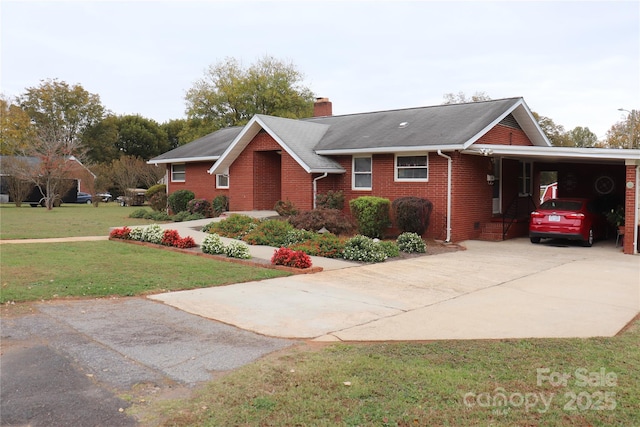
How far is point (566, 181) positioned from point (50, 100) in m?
58.3

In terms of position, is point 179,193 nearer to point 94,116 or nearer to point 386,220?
point 386,220

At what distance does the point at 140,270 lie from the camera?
10.5 m

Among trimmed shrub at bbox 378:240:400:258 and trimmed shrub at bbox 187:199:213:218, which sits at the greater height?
trimmed shrub at bbox 187:199:213:218

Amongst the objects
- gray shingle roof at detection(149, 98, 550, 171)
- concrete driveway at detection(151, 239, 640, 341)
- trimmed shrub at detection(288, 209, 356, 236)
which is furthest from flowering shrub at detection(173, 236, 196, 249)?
gray shingle roof at detection(149, 98, 550, 171)

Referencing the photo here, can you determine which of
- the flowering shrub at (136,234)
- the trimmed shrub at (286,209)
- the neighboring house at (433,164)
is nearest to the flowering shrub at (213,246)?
the flowering shrub at (136,234)

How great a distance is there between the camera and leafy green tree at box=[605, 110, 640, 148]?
1977 inches

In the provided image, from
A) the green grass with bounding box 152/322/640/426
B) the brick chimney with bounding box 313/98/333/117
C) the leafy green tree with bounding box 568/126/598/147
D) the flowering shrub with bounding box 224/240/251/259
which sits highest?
the leafy green tree with bounding box 568/126/598/147

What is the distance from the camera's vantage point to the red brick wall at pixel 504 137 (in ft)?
61.2

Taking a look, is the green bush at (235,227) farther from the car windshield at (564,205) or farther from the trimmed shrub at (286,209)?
the car windshield at (564,205)

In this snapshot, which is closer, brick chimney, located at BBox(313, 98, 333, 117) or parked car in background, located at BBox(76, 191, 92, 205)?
brick chimney, located at BBox(313, 98, 333, 117)

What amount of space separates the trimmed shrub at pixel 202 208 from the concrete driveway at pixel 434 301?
13186mm

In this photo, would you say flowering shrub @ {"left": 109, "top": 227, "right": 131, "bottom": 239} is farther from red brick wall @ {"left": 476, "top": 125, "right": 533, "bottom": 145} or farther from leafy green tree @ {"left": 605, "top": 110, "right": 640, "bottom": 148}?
leafy green tree @ {"left": 605, "top": 110, "right": 640, "bottom": 148}

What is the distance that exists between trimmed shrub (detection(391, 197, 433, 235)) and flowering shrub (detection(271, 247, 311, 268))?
579cm

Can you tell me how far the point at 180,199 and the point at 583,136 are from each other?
52.5 meters
